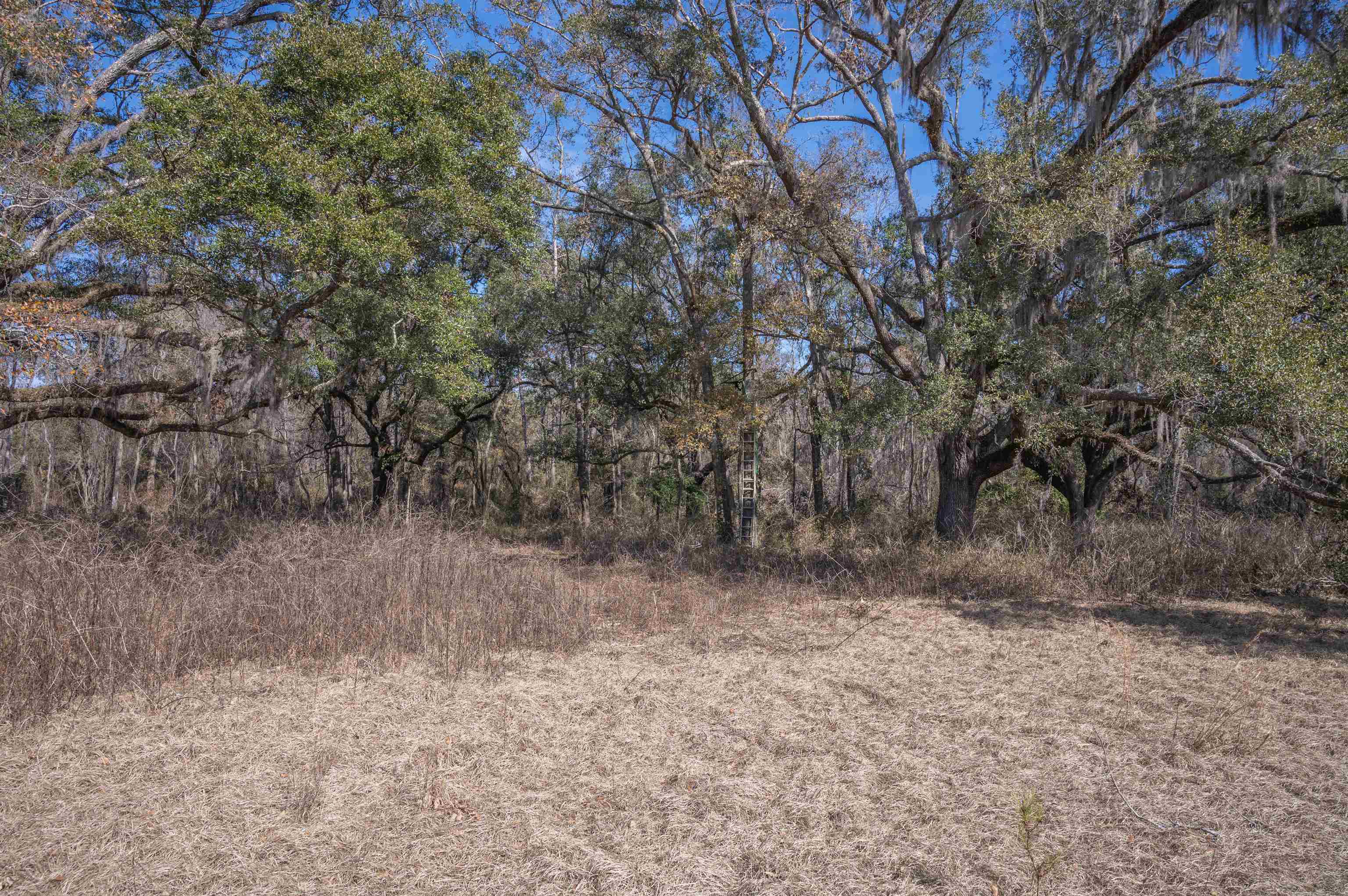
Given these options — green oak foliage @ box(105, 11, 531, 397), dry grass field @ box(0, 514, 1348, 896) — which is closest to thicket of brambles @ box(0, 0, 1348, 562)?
green oak foliage @ box(105, 11, 531, 397)

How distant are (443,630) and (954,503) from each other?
832 cm

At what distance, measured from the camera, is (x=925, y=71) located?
10.9 metres

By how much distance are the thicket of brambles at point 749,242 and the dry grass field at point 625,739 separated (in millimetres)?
2841

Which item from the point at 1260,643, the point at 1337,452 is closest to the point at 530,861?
the point at 1260,643

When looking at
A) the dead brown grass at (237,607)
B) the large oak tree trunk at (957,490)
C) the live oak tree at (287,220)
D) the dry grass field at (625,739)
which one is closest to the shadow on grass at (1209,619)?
the dry grass field at (625,739)

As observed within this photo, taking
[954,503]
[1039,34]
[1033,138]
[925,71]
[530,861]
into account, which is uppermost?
[1039,34]

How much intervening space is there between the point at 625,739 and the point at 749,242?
9.90 meters

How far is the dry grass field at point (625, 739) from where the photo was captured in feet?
11.2

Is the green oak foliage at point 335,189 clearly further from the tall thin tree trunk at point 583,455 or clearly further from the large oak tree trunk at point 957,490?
the large oak tree trunk at point 957,490

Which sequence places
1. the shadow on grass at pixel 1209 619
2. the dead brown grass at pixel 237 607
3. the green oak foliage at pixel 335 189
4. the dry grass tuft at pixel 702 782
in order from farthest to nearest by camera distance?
the green oak foliage at pixel 335 189 → the shadow on grass at pixel 1209 619 → the dead brown grass at pixel 237 607 → the dry grass tuft at pixel 702 782

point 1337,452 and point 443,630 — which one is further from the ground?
point 1337,452

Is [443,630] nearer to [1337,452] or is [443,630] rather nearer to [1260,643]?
[1260,643]

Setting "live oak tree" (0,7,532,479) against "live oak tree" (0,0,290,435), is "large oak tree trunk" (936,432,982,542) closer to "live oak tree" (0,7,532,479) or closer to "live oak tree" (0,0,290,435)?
"live oak tree" (0,7,532,479)

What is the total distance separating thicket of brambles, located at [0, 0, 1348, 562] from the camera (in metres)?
8.44
